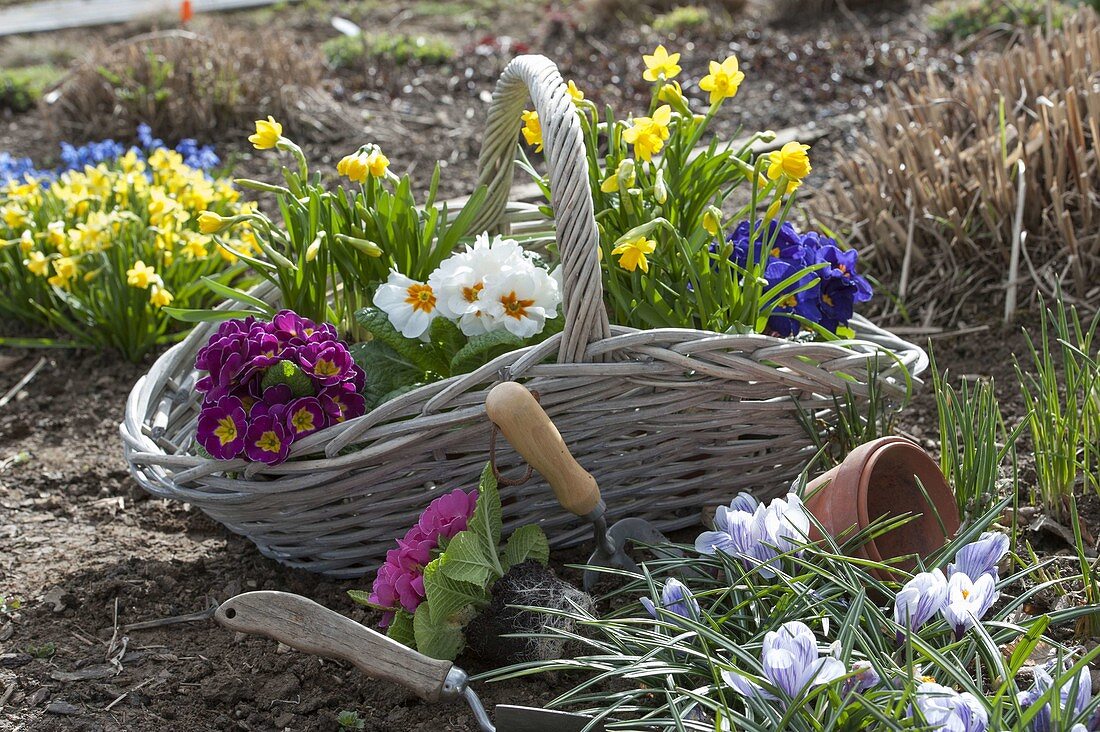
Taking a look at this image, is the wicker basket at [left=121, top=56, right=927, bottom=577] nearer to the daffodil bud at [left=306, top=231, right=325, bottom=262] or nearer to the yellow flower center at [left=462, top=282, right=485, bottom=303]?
the yellow flower center at [left=462, top=282, right=485, bottom=303]

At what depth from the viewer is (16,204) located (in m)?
2.99

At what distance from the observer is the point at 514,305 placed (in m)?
1.70

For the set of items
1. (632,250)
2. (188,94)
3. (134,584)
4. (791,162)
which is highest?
(791,162)

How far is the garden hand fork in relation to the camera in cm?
143

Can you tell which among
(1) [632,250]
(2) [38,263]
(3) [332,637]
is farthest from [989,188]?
(2) [38,263]

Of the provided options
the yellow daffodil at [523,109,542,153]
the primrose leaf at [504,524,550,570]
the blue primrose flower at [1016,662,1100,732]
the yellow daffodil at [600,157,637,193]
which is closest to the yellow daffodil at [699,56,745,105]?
the yellow daffodil at [600,157,637,193]

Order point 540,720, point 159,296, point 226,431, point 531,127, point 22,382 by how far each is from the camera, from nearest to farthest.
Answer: point 540,720 → point 226,431 → point 531,127 → point 159,296 → point 22,382

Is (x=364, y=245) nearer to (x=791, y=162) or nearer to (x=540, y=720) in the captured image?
(x=791, y=162)

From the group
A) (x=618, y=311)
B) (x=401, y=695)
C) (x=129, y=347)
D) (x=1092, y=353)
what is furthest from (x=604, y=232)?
(x=129, y=347)

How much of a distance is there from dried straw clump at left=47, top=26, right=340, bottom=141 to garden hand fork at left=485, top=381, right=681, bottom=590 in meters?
3.20

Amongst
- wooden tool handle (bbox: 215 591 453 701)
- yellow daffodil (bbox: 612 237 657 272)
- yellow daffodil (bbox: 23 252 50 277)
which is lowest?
yellow daffodil (bbox: 23 252 50 277)

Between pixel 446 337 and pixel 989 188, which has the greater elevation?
pixel 989 188

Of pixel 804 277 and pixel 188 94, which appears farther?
pixel 188 94

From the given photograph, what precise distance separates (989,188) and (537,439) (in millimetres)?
1756
